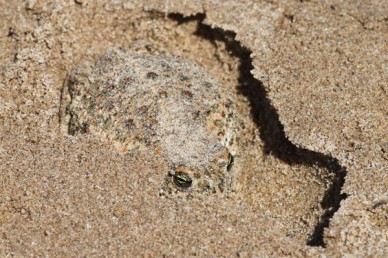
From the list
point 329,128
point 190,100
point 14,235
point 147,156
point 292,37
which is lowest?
point 14,235

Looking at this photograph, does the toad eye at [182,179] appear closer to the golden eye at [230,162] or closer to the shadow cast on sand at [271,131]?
the golden eye at [230,162]

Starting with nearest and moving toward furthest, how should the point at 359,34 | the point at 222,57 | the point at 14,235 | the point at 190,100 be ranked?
1. the point at 14,235
2. the point at 190,100
3. the point at 359,34
4. the point at 222,57

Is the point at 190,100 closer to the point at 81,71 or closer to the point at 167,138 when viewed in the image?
the point at 167,138

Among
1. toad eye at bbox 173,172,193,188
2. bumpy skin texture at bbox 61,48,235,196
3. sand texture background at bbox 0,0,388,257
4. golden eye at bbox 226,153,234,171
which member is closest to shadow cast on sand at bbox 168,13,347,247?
sand texture background at bbox 0,0,388,257

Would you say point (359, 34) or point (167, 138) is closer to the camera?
point (167, 138)

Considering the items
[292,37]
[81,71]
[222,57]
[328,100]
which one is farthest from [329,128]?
[81,71]

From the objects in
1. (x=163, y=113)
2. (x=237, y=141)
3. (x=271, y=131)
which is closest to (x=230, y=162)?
(x=237, y=141)

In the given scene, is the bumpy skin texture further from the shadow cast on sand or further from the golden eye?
the shadow cast on sand

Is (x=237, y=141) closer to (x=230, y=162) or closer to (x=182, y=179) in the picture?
(x=230, y=162)
